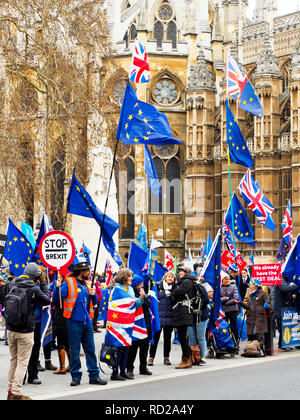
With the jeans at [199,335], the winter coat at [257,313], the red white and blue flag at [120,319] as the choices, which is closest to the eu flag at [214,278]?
the jeans at [199,335]

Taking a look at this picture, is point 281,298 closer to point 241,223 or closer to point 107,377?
point 107,377

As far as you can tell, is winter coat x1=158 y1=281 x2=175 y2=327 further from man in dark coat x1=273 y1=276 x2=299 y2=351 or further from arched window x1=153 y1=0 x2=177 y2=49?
arched window x1=153 y1=0 x2=177 y2=49

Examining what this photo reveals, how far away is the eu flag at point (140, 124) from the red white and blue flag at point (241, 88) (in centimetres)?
526

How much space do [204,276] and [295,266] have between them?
273 centimetres

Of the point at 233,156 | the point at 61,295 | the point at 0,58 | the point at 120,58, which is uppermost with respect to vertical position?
the point at 120,58

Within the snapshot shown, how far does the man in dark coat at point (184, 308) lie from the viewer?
1225 cm

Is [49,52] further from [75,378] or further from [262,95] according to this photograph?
[262,95]

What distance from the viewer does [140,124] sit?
13734 millimetres

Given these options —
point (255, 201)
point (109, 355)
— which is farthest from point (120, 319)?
point (255, 201)

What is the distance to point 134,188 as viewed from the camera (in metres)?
40.2

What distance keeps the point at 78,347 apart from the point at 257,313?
4.64 m

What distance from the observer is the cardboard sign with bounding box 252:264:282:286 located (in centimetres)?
1418

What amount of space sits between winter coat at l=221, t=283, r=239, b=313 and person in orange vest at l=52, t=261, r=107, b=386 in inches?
164
